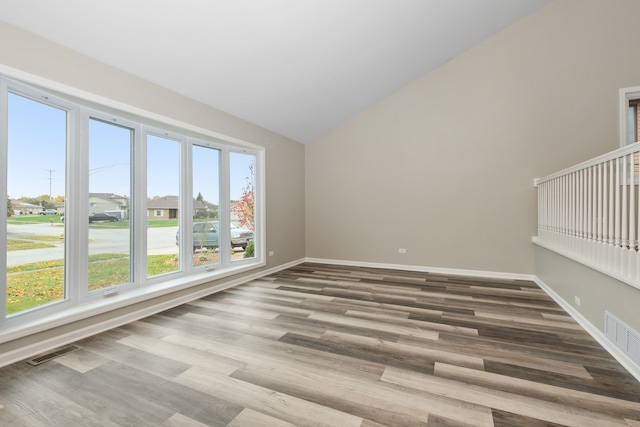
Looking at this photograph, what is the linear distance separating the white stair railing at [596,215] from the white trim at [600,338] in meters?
0.54

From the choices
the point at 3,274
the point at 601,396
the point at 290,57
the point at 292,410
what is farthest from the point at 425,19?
the point at 3,274

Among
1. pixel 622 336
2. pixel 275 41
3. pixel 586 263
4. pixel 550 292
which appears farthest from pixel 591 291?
pixel 275 41

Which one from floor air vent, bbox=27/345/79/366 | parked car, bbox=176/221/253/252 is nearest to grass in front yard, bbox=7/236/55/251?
floor air vent, bbox=27/345/79/366

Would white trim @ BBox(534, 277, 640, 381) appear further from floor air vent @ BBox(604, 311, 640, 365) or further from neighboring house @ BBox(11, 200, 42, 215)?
neighboring house @ BBox(11, 200, 42, 215)

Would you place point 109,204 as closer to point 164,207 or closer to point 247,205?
point 164,207

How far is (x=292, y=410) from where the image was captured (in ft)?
5.14

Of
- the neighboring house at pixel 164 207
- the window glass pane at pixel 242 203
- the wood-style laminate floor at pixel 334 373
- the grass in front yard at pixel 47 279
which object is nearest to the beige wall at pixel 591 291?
the wood-style laminate floor at pixel 334 373

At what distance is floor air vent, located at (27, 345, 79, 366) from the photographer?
6.96ft

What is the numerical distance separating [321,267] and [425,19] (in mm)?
4222

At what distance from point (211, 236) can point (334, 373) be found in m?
2.96

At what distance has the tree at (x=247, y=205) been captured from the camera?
184 inches

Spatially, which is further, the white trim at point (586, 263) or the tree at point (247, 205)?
the tree at point (247, 205)

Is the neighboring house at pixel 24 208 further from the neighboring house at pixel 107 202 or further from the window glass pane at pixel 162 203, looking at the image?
the window glass pane at pixel 162 203

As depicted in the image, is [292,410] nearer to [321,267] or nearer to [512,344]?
[512,344]
